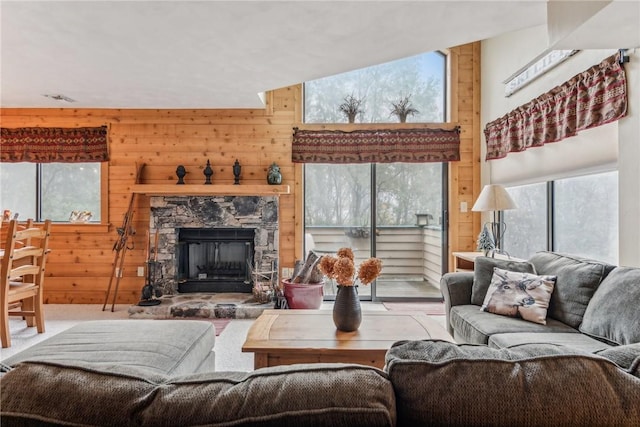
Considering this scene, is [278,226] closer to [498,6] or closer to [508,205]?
[508,205]

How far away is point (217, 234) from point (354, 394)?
13.4 ft

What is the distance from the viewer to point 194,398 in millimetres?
734

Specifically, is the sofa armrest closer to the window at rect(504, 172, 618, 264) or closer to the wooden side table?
the window at rect(504, 172, 618, 264)

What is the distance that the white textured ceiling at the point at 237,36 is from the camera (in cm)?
228

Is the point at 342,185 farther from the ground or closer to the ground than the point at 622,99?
closer to the ground

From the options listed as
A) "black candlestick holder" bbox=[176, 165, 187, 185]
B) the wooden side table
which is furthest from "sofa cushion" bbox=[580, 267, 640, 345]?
"black candlestick holder" bbox=[176, 165, 187, 185]

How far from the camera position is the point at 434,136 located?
4.61 m

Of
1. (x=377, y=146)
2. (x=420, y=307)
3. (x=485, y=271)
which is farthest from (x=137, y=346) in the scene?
(x=377, y=146)

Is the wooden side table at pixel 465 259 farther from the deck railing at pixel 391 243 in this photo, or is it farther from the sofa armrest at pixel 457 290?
the sofa armrest at pixel 457 290

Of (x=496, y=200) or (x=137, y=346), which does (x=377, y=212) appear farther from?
(x=137, y=346)

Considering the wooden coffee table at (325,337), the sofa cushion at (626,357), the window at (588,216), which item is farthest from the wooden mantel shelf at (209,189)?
the sofa cushion at (626,357)

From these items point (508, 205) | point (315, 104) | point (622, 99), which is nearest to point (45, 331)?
point (315, 104)

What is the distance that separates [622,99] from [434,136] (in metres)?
2.26

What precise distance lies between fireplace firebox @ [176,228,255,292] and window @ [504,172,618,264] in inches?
122
